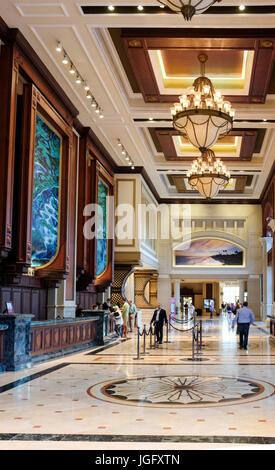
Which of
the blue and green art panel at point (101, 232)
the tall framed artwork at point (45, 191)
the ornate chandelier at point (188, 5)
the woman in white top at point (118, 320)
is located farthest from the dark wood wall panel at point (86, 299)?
the ornate chandelier at point (188, 5)

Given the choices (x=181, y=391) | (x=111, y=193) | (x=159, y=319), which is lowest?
(x=181, y=391)

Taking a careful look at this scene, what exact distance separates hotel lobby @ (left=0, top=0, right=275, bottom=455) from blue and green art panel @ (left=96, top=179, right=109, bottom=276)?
0.06 m

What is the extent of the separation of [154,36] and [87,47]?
4.34 ft

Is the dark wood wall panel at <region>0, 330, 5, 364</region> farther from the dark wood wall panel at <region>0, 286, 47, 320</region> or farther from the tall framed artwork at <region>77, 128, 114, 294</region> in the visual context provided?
the tall framed artwork at <region>77, 128, 114, 294</region>

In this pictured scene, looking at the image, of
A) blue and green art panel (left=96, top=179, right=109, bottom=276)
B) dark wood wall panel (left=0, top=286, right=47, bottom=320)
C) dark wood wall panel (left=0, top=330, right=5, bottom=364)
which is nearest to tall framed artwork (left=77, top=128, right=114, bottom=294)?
blue and green art panel (left=96, top=179, right=109, bottom=276)

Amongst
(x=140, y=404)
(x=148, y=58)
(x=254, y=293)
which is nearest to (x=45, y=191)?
(x=148, y=58)

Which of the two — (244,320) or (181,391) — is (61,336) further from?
(181,391)

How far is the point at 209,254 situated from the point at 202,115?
675 inches

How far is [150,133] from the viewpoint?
16.4m

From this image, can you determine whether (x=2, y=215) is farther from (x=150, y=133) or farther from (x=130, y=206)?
(x=130, y=206)

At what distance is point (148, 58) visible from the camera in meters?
11.0

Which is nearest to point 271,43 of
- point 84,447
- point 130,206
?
point 84,447

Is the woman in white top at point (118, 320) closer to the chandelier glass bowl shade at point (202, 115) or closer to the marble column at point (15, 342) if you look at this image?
the chandelier glass bowl shade at point (202, 115)

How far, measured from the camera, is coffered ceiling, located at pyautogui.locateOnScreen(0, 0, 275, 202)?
8.85 m
